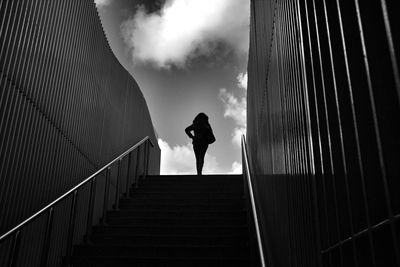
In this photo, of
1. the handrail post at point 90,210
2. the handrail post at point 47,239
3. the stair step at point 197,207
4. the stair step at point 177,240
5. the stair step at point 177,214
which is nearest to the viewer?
the handrail post at point 47,239

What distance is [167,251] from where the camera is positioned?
4.75m

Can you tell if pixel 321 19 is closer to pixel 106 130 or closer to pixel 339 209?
pixel 339 209

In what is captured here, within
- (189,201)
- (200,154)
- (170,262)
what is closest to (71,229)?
(170,262)

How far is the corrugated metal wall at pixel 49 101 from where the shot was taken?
380 centimetres

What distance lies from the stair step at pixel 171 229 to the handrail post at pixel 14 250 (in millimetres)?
1953

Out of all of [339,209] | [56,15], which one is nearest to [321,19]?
[339,209]

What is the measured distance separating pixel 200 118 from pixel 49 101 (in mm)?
5770

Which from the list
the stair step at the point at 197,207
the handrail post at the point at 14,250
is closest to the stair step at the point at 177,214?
the stair step at the point at 197,207

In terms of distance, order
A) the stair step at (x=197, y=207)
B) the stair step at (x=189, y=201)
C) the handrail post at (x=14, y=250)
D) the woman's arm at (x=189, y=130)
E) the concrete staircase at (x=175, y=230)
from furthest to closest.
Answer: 1. the woman's arm at (x=189, y=130)
2. the stair step at (x=189, y=201)
3. the stair step at (x=197, y=207)
4. the concrete staircase at (x=175, y=230)
5. the handrail post at (x=14, y=250)

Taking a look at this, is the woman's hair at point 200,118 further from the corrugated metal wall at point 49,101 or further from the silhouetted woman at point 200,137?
the corrugated metal wall at point 49,101

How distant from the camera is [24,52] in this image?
407cm

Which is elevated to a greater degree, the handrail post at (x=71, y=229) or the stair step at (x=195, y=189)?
the stair step at (x=195, y=189)

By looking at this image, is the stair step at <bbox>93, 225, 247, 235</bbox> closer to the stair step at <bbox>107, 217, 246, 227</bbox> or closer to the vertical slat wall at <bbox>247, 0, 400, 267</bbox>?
the stair step at <bbox>107, 217, 246, 227</bbox>

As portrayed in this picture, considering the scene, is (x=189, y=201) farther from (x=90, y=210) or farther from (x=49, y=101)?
(x=49, y=101)
